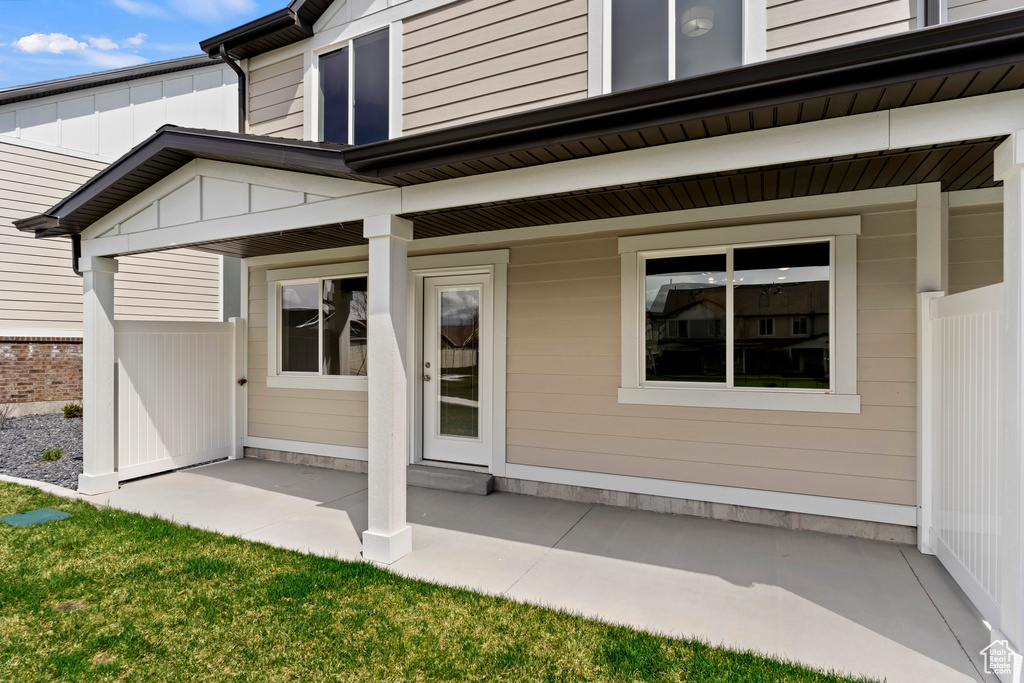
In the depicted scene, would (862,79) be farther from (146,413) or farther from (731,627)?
(146,413)

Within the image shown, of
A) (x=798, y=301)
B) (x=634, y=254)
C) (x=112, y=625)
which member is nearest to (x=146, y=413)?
(x=112, y=625)

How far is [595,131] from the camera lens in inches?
123

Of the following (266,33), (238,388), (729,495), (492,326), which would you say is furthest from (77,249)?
(729,495)

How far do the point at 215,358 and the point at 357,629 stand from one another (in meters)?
5.40

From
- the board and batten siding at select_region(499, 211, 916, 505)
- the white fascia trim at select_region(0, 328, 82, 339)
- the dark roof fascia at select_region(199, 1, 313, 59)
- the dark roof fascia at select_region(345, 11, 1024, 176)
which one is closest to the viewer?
the dark roof fascia at select_region(345, 11, 1024, 176)

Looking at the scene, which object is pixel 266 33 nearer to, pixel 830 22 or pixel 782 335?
pixel 830 22

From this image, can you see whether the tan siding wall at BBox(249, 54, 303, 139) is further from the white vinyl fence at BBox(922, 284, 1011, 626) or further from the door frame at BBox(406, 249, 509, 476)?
the white vinyl fence at BBox(922, 284, 1011, 626)

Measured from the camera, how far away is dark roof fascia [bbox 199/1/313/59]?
6.36m

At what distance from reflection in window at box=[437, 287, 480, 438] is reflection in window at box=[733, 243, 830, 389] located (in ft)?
9.17

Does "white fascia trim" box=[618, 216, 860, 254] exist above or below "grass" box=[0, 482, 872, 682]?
above

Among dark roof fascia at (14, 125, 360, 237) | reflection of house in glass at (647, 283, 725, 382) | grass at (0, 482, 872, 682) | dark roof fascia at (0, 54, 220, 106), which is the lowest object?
grass at (0, 482, 872, 682)

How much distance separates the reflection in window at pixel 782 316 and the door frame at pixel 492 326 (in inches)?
92.8

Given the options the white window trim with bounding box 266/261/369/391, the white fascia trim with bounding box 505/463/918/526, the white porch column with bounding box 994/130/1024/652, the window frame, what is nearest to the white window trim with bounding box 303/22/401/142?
the window frame

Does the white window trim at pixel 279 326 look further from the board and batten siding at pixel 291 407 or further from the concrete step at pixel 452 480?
the concrete step at pixel 452 480
